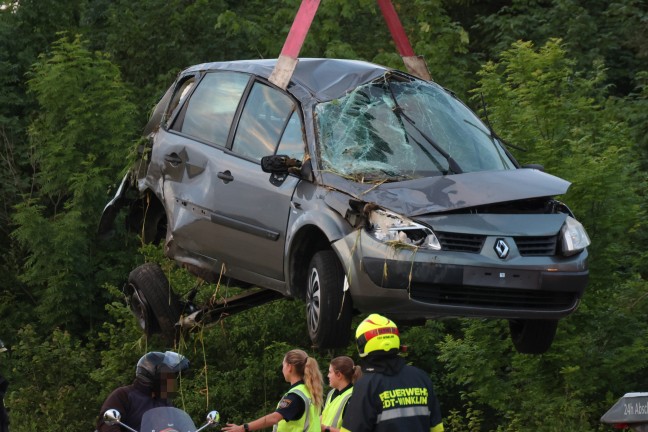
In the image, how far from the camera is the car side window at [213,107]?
1102 centimetres

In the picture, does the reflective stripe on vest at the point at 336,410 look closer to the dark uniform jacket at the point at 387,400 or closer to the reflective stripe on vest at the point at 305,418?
the reflective stripe on vest at the point at 305,418

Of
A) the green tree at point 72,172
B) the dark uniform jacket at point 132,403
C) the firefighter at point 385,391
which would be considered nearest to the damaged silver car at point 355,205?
the dark uniform jacket at point 132,403

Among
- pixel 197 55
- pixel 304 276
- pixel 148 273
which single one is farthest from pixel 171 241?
pixel 197 55

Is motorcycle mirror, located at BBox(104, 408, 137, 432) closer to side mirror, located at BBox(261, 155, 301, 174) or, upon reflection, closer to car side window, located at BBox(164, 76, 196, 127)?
side mirror, located at BBox(261, 155, 301, 174)

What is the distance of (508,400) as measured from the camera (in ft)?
70.1

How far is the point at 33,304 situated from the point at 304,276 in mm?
20639

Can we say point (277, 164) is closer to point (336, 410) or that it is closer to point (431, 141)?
point (431, 141)

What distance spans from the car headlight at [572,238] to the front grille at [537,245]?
62mm

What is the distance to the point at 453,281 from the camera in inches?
361

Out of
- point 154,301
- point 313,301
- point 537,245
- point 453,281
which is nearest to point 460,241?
point 453,281

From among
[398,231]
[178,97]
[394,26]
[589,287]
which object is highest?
[394,26]

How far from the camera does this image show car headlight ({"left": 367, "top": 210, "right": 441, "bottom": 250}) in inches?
362

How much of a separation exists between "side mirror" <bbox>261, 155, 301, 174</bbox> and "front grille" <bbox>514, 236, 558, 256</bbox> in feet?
5.12

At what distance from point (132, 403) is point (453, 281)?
7.00ft
